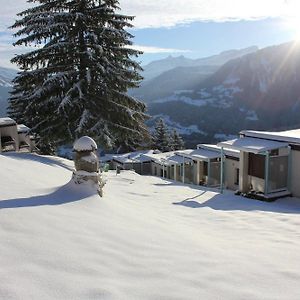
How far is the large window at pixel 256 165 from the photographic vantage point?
Answer: 16125mm

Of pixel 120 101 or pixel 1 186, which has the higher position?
pixel 120 101

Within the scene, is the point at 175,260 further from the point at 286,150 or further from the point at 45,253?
the point at 286,150

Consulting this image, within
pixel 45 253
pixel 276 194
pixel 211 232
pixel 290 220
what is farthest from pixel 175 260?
pixel 276 194

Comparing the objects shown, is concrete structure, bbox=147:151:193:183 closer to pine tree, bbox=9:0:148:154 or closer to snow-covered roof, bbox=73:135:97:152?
pine tree, bbox=9:0:148:154

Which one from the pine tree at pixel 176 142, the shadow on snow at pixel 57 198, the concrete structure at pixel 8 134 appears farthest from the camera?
the pine tree at pixel 176 142

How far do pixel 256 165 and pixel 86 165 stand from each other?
11.0m


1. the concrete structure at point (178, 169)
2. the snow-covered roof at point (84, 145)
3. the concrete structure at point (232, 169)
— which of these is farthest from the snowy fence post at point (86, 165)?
the concrete structure at point (178, 169)

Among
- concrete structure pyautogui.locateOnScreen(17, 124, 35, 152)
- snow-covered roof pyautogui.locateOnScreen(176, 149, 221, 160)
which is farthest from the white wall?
concrete structure pyautogui.locateOnScreen(17, 124, 35, 152)

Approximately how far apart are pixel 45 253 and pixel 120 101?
50.1ft

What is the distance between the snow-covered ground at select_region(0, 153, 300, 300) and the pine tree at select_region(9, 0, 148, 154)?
1006cm

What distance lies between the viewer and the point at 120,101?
18.7 metres

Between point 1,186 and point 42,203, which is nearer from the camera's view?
point 42,203

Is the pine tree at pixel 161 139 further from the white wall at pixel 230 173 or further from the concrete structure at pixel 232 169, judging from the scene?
the white wall at pixel 230 173

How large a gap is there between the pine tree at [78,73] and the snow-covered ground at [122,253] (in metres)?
10.1
